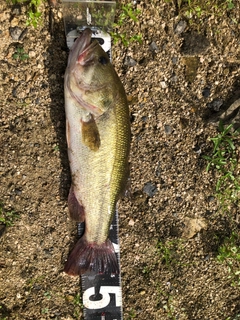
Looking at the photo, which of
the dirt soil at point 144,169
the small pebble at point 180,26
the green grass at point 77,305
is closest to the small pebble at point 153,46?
the dirt soil at point 144,169

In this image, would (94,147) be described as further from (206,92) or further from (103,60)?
(206,92)

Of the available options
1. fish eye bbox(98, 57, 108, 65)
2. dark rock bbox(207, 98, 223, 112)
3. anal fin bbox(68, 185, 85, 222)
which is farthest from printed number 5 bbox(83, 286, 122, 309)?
fish eye bbox(98, 57, 108, 65)

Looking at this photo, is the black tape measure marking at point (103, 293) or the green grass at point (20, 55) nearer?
the green grass at point (20, 55)

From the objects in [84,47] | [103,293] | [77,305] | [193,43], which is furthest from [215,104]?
[77,305]

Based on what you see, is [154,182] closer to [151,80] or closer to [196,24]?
[151,80]

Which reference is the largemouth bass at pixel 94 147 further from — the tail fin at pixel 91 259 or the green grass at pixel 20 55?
the green grass at pixel 20 55

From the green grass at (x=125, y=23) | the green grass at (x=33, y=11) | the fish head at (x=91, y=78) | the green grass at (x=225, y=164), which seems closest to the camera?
the fish head at (x=91, y=78)
